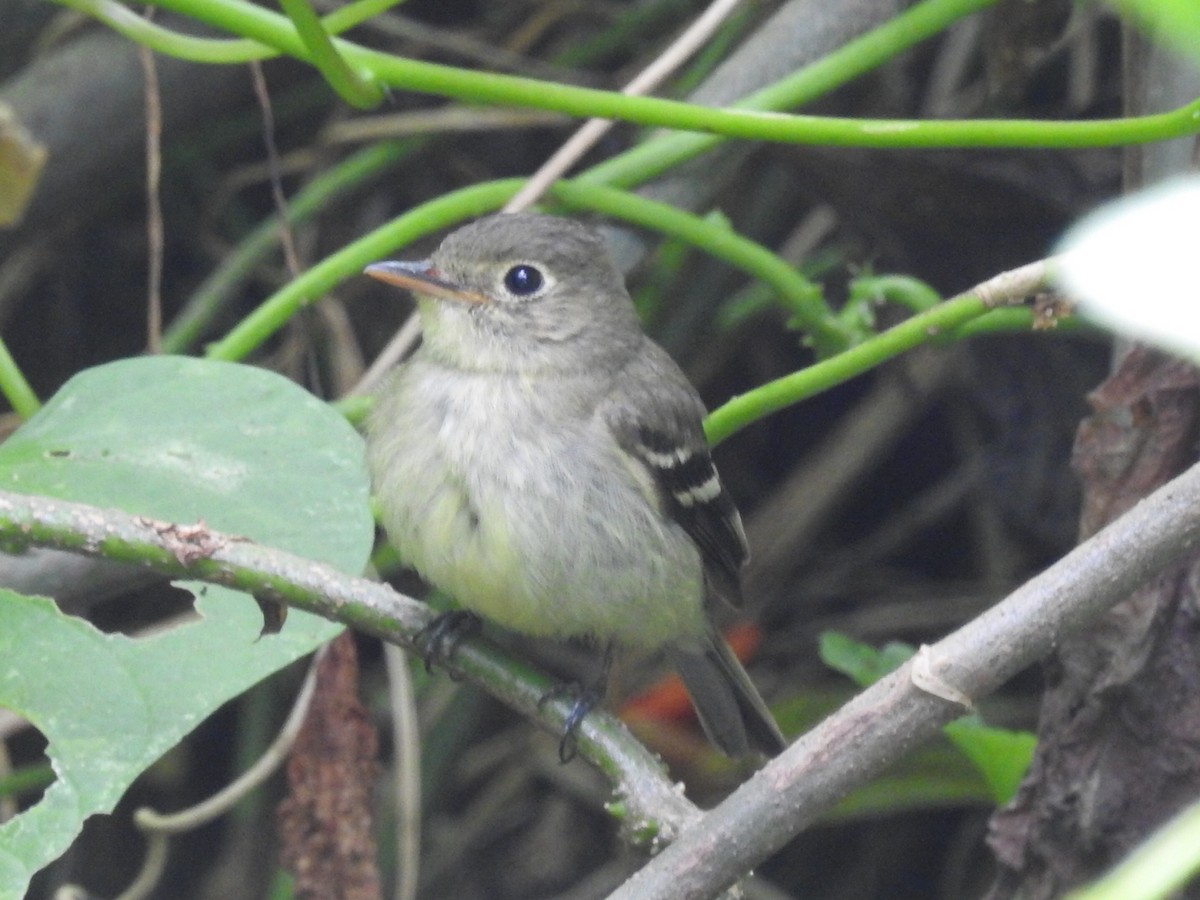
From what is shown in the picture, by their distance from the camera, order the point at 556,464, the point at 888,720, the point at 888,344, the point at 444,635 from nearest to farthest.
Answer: the point at 888,720 < the point at 888,344 < the point at 444,635 < the point at 556,464

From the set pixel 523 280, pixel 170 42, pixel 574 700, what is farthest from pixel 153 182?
pixel 574 700

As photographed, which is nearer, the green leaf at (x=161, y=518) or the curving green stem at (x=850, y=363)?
the green leaf at (x=161, y=518)

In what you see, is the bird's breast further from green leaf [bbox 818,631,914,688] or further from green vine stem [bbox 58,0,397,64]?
green vine stem [bbox 58,0,397,64]

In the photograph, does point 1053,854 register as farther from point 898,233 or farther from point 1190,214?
point 1190,214

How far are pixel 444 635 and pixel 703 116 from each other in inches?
40.1

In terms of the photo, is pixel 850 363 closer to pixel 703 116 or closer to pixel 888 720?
pixel 703 116

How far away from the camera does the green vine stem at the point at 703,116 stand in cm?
246

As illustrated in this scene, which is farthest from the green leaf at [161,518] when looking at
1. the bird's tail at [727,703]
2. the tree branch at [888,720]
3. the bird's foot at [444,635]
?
the bird's tail at [727,703]

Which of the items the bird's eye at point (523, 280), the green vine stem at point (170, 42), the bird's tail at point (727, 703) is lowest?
the bird's tail at point (727, 703)

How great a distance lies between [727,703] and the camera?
138 inches

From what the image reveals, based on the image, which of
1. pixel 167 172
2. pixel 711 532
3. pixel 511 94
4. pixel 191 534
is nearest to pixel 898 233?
pixel 711 532

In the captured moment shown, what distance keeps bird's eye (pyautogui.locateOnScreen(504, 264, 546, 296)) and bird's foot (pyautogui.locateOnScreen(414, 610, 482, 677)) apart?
744 millimetres

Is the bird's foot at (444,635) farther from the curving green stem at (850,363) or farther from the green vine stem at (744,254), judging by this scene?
the green vine stem at (744,254)

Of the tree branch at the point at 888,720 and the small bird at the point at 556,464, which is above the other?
the small bird at the point at 556,464
